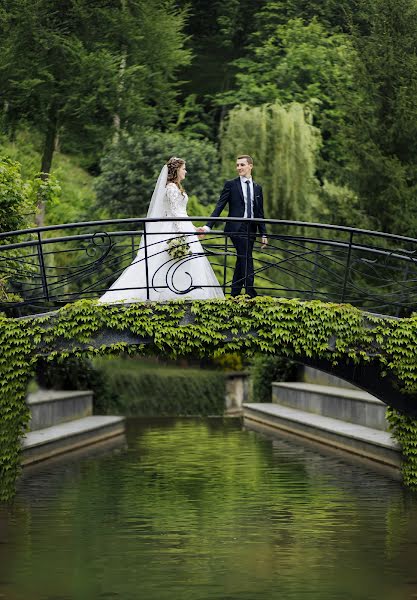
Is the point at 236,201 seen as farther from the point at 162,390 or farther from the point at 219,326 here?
the point at 162,390

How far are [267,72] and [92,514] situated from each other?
34.1 meters

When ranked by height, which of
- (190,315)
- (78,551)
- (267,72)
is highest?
(267,72)

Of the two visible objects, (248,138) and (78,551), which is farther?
(248,138)

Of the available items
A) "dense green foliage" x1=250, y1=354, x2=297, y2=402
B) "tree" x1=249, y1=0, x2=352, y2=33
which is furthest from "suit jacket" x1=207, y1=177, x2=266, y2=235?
"tree" x1=249, y1=0, x2=352, y2=33

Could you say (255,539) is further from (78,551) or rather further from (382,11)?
(382,11)

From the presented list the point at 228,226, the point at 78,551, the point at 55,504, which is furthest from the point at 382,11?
the point at 78,551

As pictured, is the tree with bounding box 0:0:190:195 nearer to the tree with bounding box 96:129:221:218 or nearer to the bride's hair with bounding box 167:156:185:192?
the tree with bounding box 96:129:221:218

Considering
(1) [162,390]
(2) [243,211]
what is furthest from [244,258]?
(1) [162,390]

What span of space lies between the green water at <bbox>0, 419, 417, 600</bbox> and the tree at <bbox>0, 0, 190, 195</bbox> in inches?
609

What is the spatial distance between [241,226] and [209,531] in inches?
172

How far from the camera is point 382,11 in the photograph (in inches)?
1224

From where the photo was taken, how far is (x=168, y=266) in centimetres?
1758

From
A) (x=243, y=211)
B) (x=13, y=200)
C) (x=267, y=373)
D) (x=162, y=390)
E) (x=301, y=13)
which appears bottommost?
(x=162, y=390)

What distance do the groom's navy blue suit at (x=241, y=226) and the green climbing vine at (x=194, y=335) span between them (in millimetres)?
388
